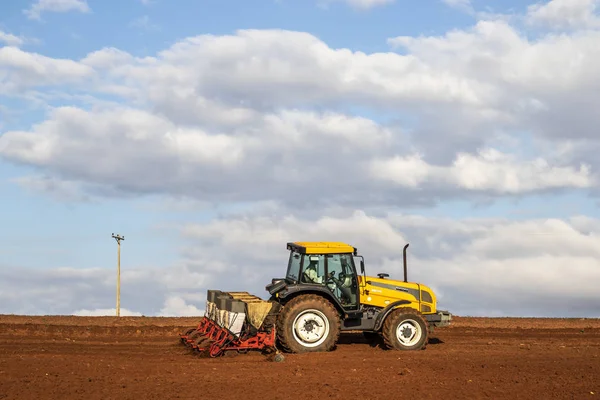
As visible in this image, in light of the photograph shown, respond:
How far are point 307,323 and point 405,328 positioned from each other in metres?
2.62

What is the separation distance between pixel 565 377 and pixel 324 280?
5.77m

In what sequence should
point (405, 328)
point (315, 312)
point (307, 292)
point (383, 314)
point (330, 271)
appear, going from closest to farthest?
point (315, 312)
point (307, 292)
point (330, 271)
point (383, 314)
point (405, 328)

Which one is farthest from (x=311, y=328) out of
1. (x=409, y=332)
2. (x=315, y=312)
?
(x=409, y=332)

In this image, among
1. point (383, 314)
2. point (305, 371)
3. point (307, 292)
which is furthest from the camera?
point (383, 314)

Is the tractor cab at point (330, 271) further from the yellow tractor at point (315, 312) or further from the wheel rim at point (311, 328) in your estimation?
the wheel rim at point (311, 328)

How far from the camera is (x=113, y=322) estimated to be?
29016mm

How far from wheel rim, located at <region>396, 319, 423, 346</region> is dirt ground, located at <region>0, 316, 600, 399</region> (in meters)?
0.44

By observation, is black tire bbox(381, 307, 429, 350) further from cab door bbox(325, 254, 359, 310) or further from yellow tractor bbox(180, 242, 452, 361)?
cab door bbox(325, 254, 359, 310)

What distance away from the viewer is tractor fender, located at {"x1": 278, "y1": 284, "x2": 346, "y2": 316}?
17422 millimetres

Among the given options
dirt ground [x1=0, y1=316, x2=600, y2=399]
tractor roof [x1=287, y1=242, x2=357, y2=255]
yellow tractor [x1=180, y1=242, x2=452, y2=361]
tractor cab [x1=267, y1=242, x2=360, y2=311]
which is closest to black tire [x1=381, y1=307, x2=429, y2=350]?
yellow tractor [x1=180, y1=242, x2=452, y2=361]

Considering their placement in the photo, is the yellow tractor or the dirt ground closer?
the dirt ground

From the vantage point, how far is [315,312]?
1744cm

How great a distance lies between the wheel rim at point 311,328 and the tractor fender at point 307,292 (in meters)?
0.47

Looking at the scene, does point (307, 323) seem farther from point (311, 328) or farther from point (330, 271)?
point (330, 271)
